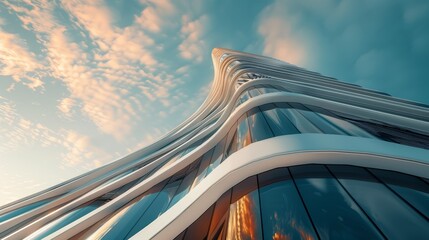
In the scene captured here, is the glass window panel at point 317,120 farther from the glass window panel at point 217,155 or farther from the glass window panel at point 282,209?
the glass window panel at point 217,155

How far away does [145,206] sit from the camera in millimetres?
9281

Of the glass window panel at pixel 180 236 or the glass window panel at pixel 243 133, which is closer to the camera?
the glass window panel at pixel 180 236

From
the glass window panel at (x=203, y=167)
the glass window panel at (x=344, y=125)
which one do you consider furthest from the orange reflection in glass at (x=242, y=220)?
the glass window panel at (x=344, y=125)

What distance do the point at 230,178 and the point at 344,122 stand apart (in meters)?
5.93

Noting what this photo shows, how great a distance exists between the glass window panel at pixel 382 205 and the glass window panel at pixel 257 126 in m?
→ 3.01

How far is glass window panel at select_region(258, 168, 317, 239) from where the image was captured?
4277 mm

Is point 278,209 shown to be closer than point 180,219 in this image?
Yes

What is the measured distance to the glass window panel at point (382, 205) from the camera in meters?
3.79

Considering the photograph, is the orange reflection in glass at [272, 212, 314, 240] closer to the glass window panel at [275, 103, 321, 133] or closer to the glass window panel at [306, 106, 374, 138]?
the glass window panel at [275, 103, 321, 133]

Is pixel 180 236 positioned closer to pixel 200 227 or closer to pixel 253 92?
pixel 200 227

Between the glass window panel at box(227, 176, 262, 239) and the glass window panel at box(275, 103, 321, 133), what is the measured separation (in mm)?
3328

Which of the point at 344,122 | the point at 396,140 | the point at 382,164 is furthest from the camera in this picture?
the point at 344,122

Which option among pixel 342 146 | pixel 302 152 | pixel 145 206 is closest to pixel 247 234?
pixel 302 152

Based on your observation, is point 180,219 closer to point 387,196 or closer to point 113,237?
point 113,237
